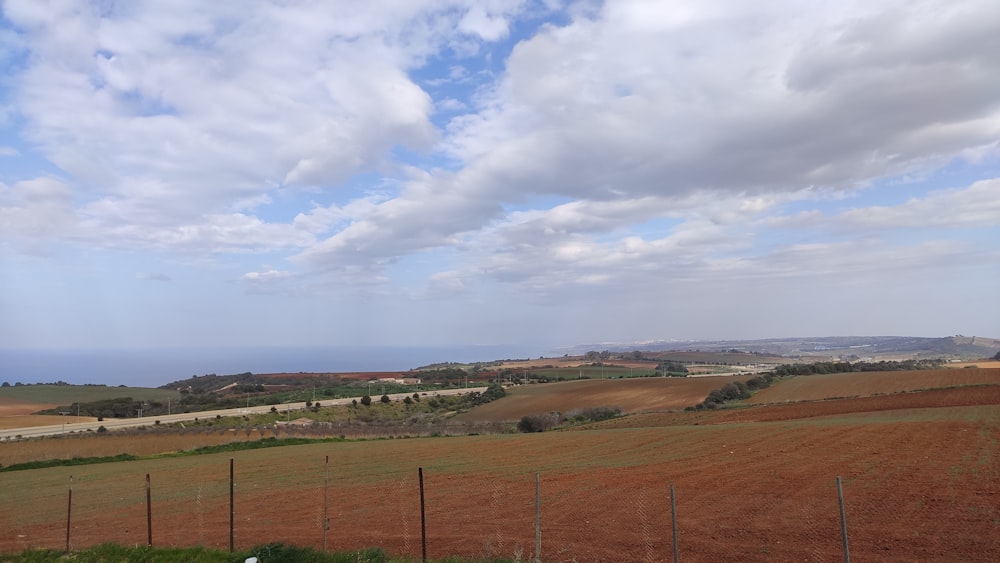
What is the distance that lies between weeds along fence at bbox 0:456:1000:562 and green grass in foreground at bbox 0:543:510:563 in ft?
1.68

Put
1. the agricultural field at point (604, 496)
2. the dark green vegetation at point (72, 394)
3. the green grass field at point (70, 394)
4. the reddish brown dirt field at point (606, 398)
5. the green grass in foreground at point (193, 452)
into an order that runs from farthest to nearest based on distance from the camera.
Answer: the green grass field at point (70, 394) < the dark green vegetation at point (72, 394) < the reddish brown dirt field at point (606, 398) < the green grass in foreground at point (193, 452) < the agricultural field at point (604, 496)

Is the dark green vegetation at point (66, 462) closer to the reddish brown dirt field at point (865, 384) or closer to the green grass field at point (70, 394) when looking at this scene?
the reddish brown dirt field at point (865, 384)

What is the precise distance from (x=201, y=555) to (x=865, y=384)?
6655 cm

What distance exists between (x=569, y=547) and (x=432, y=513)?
17.5ft

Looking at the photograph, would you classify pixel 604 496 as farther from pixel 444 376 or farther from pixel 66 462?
pixel 444 376

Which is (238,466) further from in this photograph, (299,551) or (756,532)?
(756,532)

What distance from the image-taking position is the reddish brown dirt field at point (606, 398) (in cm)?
6338

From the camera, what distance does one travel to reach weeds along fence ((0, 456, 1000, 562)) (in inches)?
436

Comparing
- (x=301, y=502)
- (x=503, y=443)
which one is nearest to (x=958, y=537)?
(x=301, y=502)

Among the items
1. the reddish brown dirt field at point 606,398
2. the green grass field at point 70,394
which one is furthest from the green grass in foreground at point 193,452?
the green grass field at point 70,394

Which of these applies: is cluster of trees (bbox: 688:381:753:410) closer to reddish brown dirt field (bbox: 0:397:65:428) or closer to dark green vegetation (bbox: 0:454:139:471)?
dark green vegetation (bbox: 0:454:139:471)

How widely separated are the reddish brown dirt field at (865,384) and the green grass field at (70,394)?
9054 cm

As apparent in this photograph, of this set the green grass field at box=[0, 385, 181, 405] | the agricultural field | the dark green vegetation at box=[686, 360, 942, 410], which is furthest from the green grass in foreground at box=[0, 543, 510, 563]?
the green grass field at box=[0, 385, 181, 405]

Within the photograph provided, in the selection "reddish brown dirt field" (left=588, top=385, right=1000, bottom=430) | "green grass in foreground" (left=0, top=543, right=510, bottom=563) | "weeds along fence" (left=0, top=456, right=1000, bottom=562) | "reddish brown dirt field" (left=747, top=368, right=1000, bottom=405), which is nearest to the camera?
"green grass in foreground" (left=0, top=543, right=510, bottom=563)
